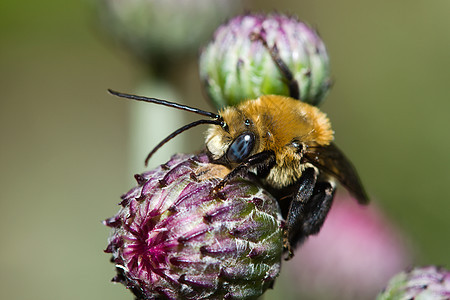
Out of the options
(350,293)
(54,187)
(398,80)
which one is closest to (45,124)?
(54,187)

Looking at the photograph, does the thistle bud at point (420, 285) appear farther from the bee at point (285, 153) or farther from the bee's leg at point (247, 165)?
the bee's leg at point (247, 165)

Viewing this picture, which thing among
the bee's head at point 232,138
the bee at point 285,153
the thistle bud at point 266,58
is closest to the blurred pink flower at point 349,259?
the thistle bud at point 266,58

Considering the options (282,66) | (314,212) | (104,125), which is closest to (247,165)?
(314,212)

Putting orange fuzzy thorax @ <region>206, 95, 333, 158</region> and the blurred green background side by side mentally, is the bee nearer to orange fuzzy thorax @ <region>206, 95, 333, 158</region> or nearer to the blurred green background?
orange fuzzy thorax @ <region>206, 95, 333, 158</region>

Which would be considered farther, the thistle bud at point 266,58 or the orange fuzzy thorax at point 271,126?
the thistle bud at point 266,58

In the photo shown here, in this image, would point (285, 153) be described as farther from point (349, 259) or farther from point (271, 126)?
point (349, 259)

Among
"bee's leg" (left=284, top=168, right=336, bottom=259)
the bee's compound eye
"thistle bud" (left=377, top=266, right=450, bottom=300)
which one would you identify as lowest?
"thistle bud" (left=377, top=266, right=450, bottom=300)

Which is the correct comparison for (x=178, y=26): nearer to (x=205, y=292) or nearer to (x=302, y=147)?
(x=302, y=147)

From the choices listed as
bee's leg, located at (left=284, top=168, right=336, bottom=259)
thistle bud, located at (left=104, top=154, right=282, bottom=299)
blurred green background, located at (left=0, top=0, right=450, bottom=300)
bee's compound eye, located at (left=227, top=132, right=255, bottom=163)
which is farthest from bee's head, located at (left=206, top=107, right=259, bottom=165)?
blurred green background, located at (left=0, top=0, right=450, bottom=300)
